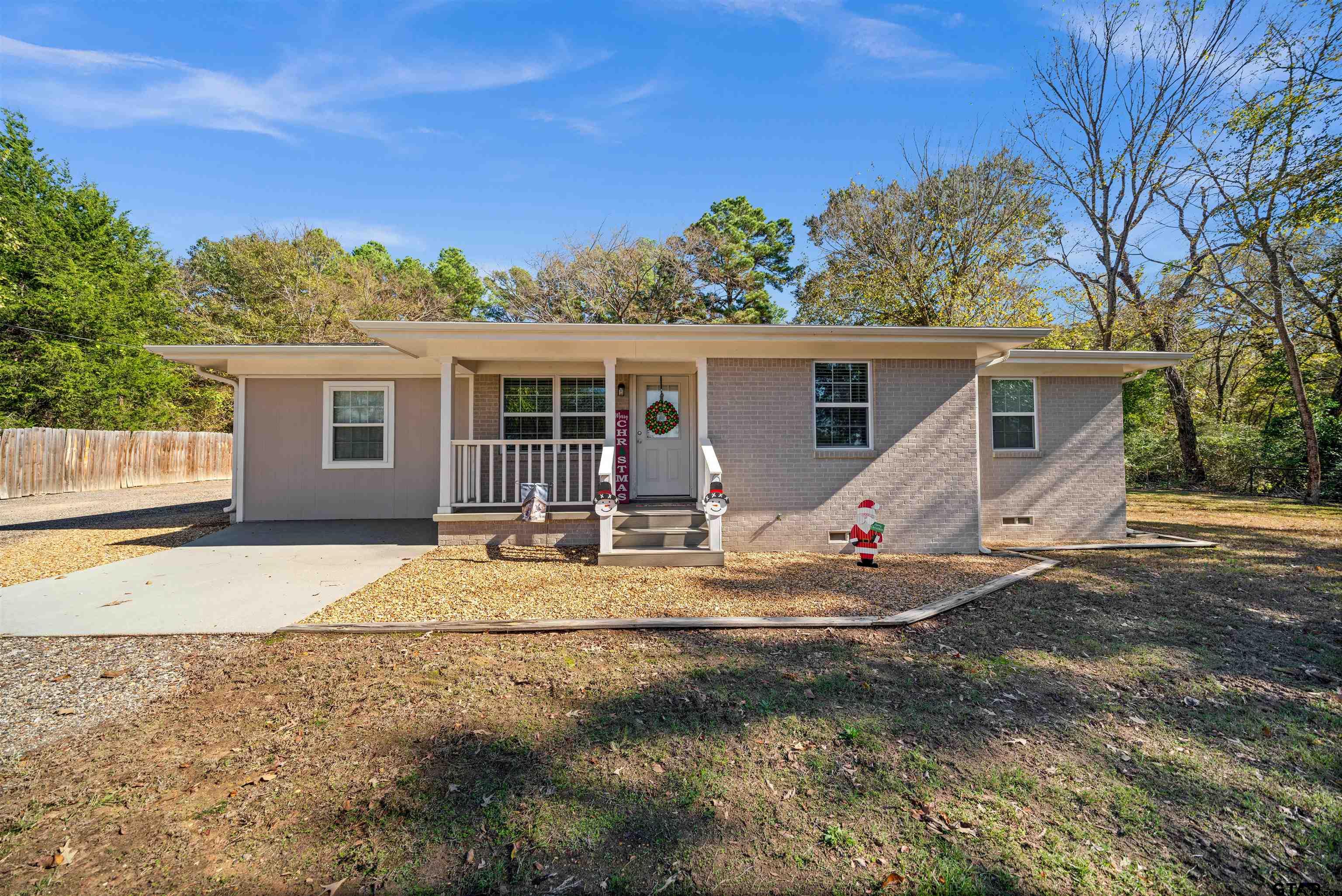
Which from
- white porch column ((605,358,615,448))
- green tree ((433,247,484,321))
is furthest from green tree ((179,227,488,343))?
white porch column ((605,358,615,448))

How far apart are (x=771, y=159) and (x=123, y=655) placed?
50.8 feet

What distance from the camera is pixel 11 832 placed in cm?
212

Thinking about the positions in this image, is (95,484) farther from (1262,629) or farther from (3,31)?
(1262,629)

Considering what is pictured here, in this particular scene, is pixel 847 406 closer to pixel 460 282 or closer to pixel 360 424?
pixel 360 424

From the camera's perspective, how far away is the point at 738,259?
2295 cm

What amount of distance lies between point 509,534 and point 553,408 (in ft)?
7.83

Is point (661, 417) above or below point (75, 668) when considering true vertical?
above

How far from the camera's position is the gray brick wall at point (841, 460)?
7.62m

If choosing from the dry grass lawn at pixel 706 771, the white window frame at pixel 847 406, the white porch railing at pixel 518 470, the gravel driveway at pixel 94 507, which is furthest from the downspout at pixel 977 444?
the gravel driveway at pixel 94 507

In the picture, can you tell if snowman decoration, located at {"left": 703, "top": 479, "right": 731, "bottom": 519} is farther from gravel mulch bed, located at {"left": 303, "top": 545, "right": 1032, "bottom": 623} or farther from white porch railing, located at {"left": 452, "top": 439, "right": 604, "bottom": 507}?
white porch railing, located at {"left": 452, "top": 439, "right": 604, "bottom": 507}

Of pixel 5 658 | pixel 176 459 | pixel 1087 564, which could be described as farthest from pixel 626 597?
pixel 176 459

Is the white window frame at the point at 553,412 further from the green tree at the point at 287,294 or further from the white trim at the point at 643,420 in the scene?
the green tree at the point at 287,294

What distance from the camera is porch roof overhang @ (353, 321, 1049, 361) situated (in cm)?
677

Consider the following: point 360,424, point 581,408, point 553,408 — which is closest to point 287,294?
point 360,424
